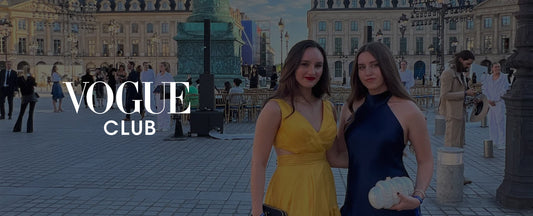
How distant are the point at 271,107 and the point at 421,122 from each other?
31.8 inches

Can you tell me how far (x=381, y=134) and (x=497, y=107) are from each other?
940 centimetres

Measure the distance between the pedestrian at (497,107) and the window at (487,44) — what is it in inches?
2812

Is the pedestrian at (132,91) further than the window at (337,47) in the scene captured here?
No

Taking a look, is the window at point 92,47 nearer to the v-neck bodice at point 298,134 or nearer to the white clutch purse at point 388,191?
the v-neck bodice at point 298,134

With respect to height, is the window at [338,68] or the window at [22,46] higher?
the window at [22,46]

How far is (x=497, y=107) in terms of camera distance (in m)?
10.9

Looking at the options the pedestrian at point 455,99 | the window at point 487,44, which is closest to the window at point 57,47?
the window at point 487,44

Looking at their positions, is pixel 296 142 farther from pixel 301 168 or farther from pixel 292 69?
pixel 292 69

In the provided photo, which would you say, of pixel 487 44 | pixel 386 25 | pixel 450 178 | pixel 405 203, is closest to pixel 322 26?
pixel 386 25

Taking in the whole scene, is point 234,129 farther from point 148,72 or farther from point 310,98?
point 310,98

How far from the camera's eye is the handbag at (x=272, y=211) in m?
2.71

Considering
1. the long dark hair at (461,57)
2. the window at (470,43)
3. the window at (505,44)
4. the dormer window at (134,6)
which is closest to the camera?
the long dark hair at (461,57)

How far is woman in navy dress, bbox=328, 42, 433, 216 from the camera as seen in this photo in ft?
8.67

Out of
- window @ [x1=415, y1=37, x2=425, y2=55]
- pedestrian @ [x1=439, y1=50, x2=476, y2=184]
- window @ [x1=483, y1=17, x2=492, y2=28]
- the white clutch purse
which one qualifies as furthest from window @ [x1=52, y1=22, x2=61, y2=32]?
the white clutch purse
